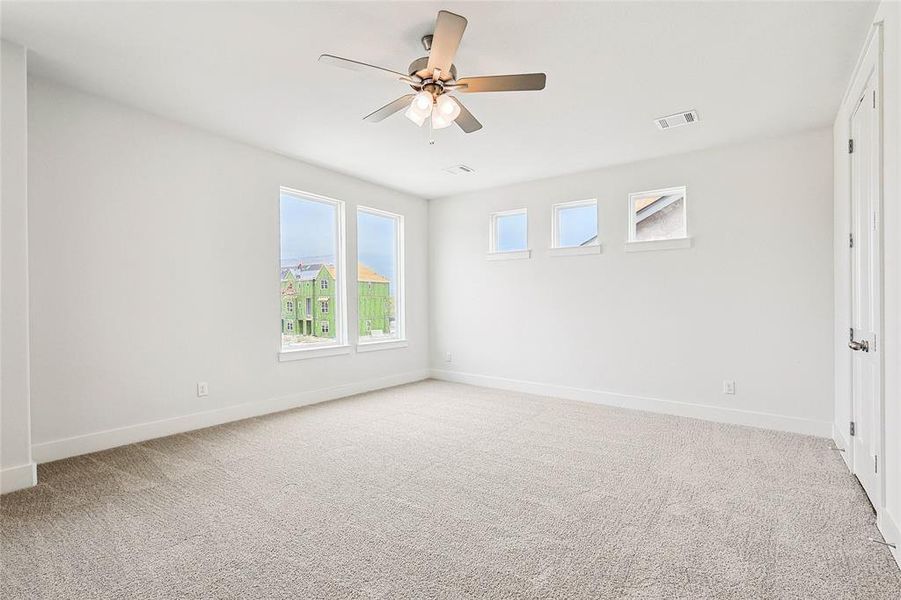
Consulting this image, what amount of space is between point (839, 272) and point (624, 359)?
1983mm

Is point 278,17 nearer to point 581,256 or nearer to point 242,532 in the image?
point 242,532

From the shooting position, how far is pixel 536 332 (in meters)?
5.54

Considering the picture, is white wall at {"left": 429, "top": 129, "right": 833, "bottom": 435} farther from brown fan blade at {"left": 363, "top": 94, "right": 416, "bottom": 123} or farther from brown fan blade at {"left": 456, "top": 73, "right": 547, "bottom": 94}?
brown fan blade at {"left": 363, "top": 94, "right": 416, "bottom": 123}

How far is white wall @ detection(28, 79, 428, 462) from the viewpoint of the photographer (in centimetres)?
314

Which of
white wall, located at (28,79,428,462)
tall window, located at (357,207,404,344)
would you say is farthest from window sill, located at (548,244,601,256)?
white wall, located at (28,79,428,462)

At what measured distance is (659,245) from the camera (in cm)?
Result: 465

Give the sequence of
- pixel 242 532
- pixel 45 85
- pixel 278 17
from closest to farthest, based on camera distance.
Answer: pixel 242 532, pixel 278 17, pixel 45 85

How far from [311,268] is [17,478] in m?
2.95

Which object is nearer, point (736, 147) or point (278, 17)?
point (278, 17)

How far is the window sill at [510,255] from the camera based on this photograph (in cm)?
561

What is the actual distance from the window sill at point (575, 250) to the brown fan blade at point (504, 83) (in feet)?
9.38

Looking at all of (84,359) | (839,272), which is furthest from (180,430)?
(839,272)

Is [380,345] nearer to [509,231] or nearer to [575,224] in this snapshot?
[509,231]

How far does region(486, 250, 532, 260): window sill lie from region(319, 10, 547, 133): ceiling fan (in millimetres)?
2920
